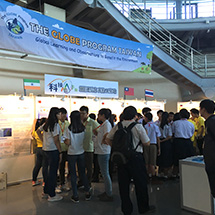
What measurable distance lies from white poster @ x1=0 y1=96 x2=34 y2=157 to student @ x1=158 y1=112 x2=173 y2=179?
2969mm

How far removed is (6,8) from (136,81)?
5817mm

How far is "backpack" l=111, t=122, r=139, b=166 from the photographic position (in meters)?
2.73

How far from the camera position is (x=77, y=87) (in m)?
5.64

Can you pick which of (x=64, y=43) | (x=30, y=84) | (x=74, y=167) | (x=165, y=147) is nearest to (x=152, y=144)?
(x=165, y=147)

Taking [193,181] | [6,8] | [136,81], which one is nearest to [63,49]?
[6,8]

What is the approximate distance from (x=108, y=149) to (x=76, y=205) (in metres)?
1.01

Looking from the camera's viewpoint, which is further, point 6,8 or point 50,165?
point 6,8

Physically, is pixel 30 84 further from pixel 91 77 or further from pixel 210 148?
pixel 210 148

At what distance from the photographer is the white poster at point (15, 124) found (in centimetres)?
460

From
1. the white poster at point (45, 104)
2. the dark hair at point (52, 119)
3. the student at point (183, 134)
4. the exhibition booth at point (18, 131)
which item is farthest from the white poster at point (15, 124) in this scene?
the student at point (183, 134)

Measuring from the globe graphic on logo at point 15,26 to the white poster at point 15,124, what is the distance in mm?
1428

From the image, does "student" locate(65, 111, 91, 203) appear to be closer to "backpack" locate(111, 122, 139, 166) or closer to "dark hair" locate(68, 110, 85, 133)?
"dark hair" locate(68, 110, 85, 133)

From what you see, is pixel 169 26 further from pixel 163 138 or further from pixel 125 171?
pixel 125 171

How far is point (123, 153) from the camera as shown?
274 centimetres
